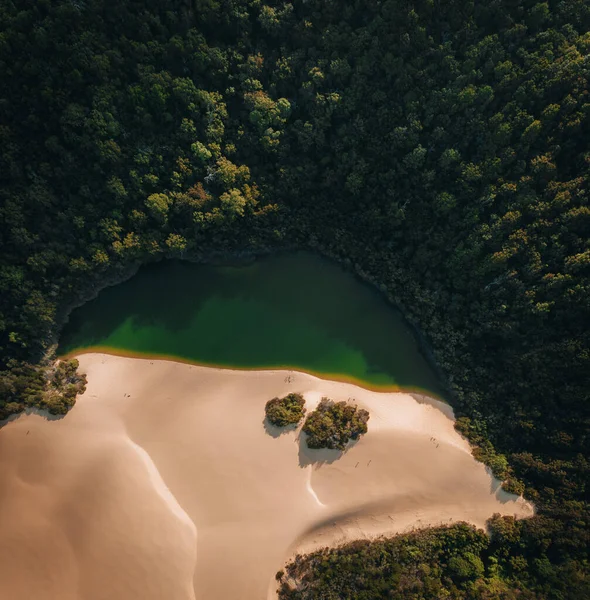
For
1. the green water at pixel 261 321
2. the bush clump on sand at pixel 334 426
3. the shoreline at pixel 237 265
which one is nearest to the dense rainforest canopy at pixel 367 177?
the shoreline at pixel 237 265

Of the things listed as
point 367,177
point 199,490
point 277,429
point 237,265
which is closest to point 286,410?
point 277,429

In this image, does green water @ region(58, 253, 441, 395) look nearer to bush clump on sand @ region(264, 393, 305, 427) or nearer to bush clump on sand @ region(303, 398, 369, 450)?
bush clump on sand @ region(264, 393, 305, 427)

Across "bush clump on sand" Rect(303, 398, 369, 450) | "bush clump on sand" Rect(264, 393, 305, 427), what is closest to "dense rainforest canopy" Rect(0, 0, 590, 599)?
"bush clump on sand" Rect(303, 398, 369, 450)

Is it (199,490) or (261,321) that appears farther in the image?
(261,321)

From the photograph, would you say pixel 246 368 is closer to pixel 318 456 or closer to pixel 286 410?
pixel 286 410

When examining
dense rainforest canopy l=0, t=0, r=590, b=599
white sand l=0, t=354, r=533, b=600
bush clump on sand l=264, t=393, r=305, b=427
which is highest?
dense rainforest canopy l=0, t=0, r=590, b=599
